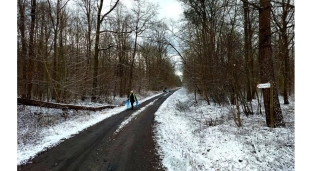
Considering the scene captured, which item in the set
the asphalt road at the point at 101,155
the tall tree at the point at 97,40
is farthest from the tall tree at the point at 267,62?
the tall tree at the point at 97,40

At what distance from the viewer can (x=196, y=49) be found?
1883 centimetres

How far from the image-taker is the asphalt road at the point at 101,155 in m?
4.19

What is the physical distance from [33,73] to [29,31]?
2.82 meters

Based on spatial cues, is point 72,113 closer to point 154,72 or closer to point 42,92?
point 42,92

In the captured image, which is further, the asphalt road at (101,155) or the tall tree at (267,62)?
the tall tree at (267,62)

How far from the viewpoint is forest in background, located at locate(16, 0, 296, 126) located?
7749 millimetres

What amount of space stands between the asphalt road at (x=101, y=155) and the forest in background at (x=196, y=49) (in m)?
4.58

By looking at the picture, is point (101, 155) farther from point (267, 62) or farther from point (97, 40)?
point (97, 40)

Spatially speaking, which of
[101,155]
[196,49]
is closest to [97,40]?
[196,49]

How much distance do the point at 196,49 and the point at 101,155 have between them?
1608cm

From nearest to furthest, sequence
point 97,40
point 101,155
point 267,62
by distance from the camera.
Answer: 1. point 101,155
2. point 267,62
3. point 97,40

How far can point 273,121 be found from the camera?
6629mm

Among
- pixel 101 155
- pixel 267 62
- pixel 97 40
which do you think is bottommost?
pixel 101 155

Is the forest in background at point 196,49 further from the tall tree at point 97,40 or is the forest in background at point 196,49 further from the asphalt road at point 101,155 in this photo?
the asphalt road at point 101,155
